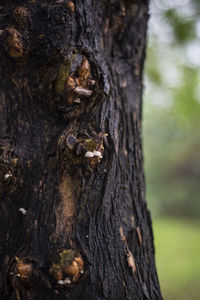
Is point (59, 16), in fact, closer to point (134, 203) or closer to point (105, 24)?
point (105, 24)

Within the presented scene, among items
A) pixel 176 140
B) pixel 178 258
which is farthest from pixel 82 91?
pixel 176 140

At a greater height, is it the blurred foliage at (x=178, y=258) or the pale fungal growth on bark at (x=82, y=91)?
the pale fungal growth on bark at (x=82, y=91)

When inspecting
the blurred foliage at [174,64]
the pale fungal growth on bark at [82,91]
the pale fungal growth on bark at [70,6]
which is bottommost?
the pale fungal growth on bark at [82,91]

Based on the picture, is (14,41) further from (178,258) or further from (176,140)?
(176,140)

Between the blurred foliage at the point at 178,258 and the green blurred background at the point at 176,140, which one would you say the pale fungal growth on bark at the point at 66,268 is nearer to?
the green blurred background at the point at 176,140

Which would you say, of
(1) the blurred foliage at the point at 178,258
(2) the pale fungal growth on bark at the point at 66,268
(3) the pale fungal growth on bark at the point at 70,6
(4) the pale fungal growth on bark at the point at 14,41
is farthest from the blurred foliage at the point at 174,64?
(2) the pale fungal growth on bark at the point at 66,268

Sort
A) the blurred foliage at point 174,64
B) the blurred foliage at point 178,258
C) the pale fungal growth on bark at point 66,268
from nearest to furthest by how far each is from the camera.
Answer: the pale fungal growth on bark at point 66,268, the blurred foliage at point 174,64, the blurred foliage at point 178,258

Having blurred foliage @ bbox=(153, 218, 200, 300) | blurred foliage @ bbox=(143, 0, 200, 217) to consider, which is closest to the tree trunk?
blurred foliage @ bbox=(143, 0, 200, 217)
